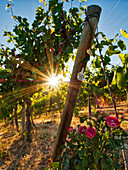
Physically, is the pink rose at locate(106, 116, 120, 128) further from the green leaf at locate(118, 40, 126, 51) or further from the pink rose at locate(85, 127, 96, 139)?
the green leaf at locate(118, 40, 126, 51)

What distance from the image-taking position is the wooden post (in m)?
1.13

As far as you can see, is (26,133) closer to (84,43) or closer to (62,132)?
(62,132)

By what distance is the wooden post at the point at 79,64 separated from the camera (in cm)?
113

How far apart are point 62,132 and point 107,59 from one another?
1.12 metres

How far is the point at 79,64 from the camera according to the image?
124 cm

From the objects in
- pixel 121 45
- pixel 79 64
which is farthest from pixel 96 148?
pixel 121 45

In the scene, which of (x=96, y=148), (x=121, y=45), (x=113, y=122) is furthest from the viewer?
(x=96, y=148)

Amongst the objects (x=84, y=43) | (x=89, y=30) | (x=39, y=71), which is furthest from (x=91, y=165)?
(x=39, y=71)

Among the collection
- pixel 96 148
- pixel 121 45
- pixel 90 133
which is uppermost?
pixel 121 45

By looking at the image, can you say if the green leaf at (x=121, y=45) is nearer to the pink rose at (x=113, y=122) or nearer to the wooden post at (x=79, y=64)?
the wooden post at (x=79, y=64)

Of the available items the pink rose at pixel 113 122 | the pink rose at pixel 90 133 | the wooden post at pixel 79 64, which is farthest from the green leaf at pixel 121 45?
the pink rose at pixel 90 133

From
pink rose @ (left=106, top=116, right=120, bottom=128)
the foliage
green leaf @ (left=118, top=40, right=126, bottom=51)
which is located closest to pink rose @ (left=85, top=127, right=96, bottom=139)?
the foliage

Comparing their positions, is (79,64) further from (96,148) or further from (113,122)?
(96,148)

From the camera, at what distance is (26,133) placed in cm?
372
